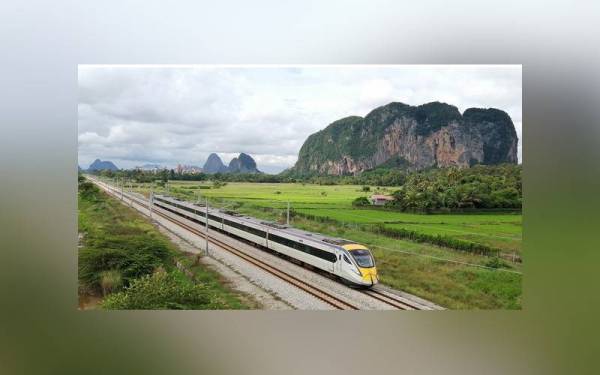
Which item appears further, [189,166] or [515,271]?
[189,166]

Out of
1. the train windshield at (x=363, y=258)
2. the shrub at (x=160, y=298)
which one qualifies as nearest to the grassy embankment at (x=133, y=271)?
the shrub at (x=160, y=298)

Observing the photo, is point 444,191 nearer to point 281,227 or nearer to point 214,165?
→ point 281,227

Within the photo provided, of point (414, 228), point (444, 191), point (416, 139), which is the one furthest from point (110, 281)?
point (444, 191)

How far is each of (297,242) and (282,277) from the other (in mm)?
398

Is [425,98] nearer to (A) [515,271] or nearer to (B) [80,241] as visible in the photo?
(A) [515,271]

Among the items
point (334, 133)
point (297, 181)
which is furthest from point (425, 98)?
point (297, 181)

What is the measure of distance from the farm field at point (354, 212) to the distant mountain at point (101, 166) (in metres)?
0.67

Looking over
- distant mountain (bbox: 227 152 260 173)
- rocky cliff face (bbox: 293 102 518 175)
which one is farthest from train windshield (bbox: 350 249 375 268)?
distant mountain (bbox: 227 152 260 173)

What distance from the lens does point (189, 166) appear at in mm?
4602

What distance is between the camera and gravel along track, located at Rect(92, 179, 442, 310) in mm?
4156

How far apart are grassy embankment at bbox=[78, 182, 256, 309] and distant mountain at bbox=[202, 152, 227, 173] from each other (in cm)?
94
